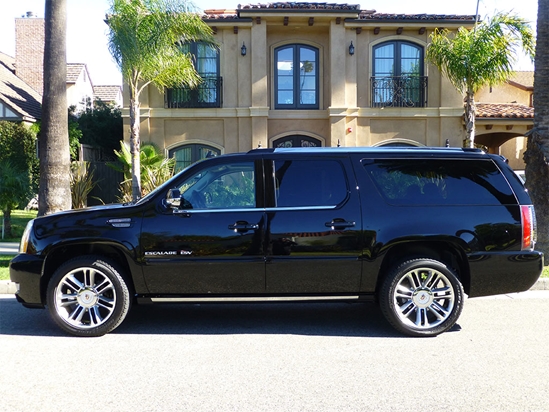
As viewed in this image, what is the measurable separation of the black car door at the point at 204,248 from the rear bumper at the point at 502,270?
2.25 metres

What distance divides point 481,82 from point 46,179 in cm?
1134

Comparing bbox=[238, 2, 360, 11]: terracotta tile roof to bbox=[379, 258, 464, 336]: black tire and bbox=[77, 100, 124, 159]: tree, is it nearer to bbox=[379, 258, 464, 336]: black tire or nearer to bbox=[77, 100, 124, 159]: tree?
bbox=[77, 100, 124, 159]: tree

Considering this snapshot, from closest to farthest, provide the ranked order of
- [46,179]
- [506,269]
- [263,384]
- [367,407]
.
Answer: [367,407]
[263,384]
[506,269]
[46,179]

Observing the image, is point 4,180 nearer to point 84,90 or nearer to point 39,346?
point 39,346

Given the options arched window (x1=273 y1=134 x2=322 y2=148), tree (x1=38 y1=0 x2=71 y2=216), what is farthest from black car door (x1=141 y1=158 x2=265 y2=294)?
arched window (x1=273 y1=134 x2=322 y2=148)

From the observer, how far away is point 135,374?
5.20 metres

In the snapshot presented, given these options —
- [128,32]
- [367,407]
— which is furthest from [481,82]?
[367,407]

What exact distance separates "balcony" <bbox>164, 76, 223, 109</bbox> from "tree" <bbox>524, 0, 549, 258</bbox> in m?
10.9

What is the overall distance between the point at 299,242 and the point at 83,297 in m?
2.32

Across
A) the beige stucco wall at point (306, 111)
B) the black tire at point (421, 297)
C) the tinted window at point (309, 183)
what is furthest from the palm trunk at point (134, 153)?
the black tire at point (421, 297)

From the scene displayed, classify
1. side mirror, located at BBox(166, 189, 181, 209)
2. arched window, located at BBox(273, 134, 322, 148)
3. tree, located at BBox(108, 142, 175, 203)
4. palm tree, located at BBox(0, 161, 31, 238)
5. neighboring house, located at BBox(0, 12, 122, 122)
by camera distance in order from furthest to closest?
1. neighboring house, located at BBox(0, 12, 122, 122)
2. arched window, located at BBox(273, 134, 322, 148)
3. tree, located at BBox(108, 142, 175, 203)
4. palm tree, located at BBox(0, 161, 31, 238)
5. side mirror, located at BBox(166, 189, 181, 209)

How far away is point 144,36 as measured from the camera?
623 inches

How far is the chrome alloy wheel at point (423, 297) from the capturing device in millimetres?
6434

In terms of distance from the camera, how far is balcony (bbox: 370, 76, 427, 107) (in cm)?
1964
